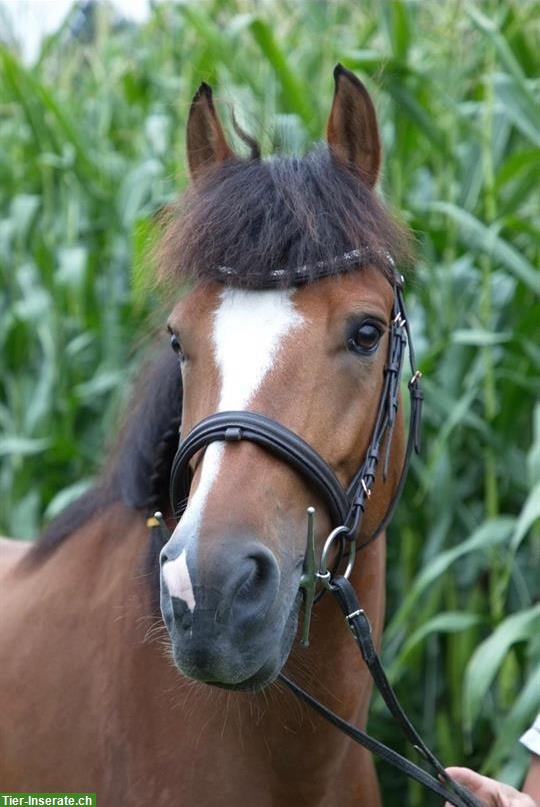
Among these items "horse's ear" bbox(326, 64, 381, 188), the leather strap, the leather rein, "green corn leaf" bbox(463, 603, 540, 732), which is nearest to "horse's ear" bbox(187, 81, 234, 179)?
"horse's ear" bbox(326, 64, 381, 188)

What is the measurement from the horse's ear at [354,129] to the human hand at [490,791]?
45.2 inches

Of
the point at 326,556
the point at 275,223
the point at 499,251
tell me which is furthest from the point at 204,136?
the point at 499,251

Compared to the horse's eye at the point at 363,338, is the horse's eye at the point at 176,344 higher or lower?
lower

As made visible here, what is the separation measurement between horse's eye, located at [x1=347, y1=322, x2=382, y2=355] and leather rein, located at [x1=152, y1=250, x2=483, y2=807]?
9 cm

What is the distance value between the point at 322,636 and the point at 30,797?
2.16ft

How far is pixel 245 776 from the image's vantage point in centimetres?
188

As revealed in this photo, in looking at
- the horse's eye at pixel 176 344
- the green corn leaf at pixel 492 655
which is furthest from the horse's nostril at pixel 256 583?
the green corn leaf at pixel 492 655

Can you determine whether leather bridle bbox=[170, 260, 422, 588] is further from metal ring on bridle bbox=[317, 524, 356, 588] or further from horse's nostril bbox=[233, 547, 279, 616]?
horse's nostril bbox=[233, 547, 279, 616]

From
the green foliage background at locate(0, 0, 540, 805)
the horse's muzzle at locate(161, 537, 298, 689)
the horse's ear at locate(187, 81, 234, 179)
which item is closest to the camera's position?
the horse's muzzle at locate(161, 537, 298, 689)

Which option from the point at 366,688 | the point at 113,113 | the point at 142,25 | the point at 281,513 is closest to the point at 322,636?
the point at 366,688

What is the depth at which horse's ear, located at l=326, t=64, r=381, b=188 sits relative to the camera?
1.94 metres

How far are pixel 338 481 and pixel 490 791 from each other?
70cm

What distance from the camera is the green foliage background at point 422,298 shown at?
3123 millimetres

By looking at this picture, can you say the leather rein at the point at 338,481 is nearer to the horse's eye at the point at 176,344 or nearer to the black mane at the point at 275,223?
the black mane at the point at 275,223
